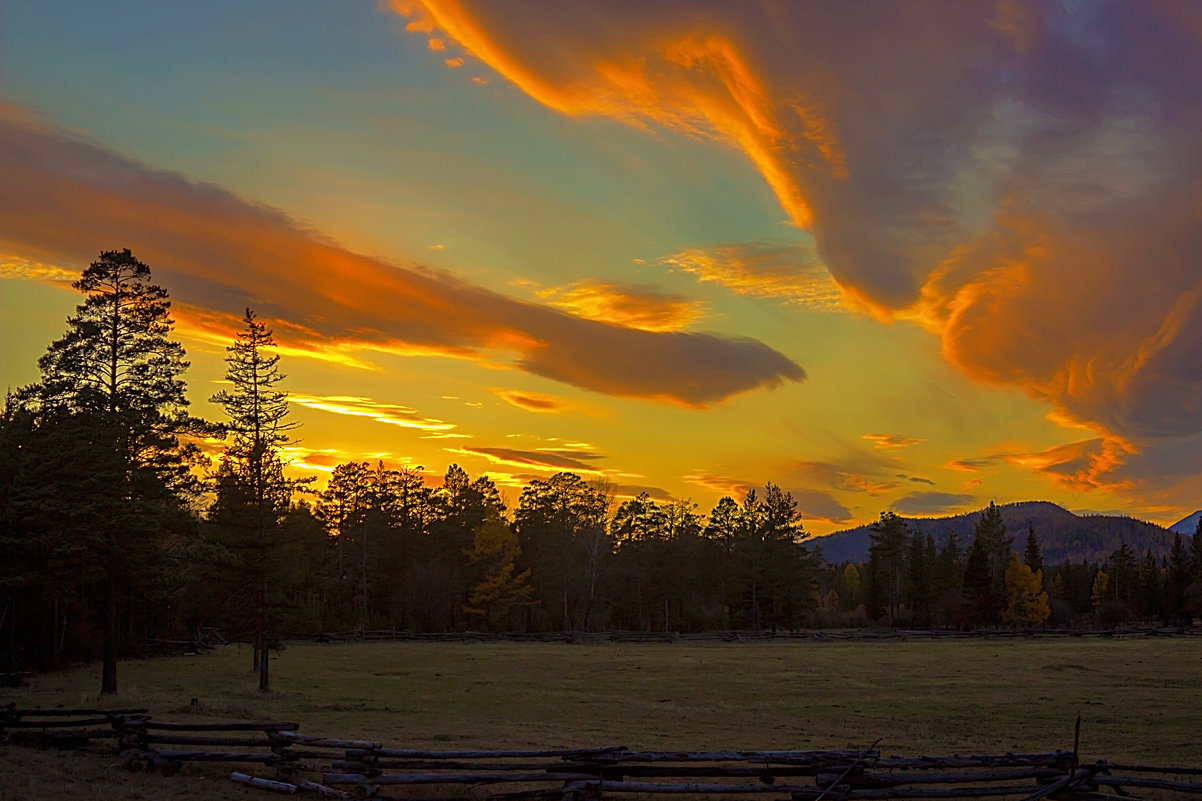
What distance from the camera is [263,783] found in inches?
699

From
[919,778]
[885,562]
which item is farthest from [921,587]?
[919,778]

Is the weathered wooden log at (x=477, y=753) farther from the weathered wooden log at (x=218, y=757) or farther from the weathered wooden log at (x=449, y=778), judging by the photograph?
the weathered wooden log at (x=218, y=757)

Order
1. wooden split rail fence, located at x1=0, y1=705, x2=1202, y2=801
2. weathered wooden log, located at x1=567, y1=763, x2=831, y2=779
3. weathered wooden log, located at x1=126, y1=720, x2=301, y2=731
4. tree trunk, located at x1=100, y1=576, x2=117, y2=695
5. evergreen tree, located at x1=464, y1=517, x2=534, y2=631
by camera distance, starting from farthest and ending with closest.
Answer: evergreen tree, located at x1=464, y1=517, x2=534, y2=631, tree trunk, located at x1=100, y1=576, x2=117, y2=695, weathered wooden log, located at x1=126, y1=720, x2=301, y2=731, weathered wooden log, located at x1=567, y1=763, x2=831, y2=779, wooden split rail fence, located at x1=0, y1=705, x2=1202, y2=801

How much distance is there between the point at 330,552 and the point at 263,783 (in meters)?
82.4

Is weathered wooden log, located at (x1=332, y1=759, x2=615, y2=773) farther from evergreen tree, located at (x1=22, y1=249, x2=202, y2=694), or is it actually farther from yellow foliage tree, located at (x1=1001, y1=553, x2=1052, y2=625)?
yellow foliage tree, located at (x1=1001, y1=553, x2=1052, y2=625)

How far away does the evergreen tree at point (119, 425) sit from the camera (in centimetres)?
3472

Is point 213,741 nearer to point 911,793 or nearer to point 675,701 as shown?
point 911,793

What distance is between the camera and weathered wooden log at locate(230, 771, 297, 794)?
1753 centimetres

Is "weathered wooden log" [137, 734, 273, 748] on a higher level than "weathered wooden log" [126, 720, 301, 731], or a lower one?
lower

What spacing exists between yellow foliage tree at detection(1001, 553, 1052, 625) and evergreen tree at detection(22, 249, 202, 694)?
352 ft

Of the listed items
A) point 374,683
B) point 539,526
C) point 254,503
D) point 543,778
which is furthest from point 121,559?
point 539,526

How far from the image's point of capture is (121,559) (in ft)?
117

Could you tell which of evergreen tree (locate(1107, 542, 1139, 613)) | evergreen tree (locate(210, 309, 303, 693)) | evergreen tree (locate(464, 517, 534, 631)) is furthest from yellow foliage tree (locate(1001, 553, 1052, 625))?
evergreen tree (locate(210, 309, 303, 693))

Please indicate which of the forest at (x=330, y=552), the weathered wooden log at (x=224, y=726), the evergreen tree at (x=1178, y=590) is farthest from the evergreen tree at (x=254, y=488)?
the evergreen tree at (x=1178, y=590)
